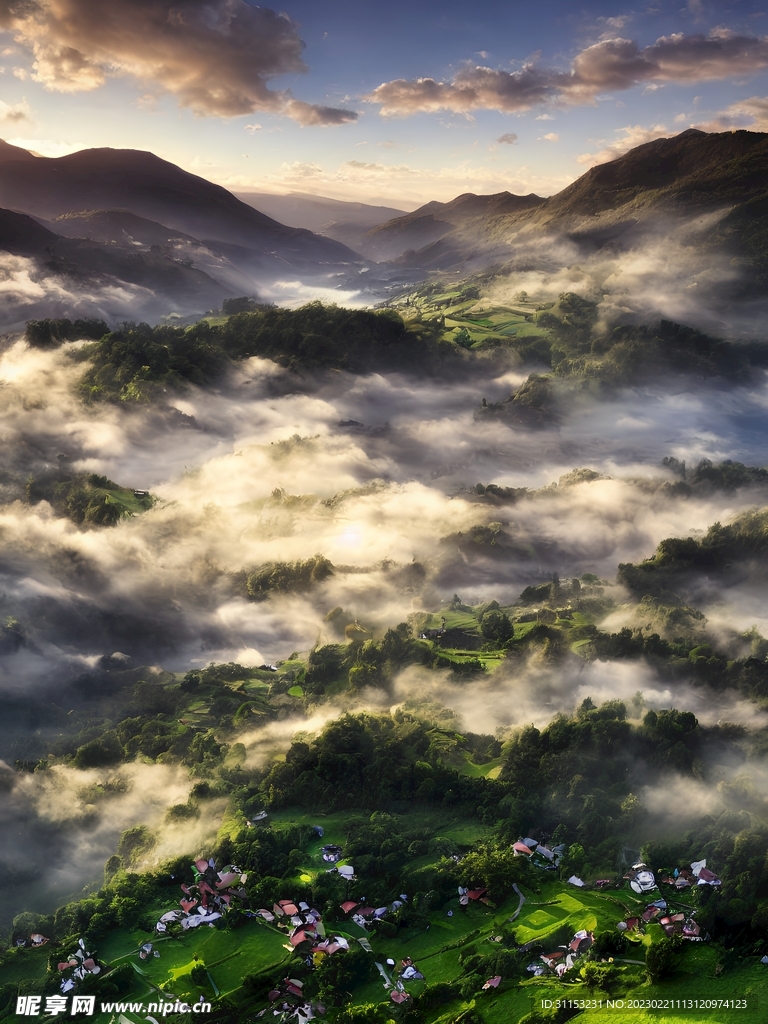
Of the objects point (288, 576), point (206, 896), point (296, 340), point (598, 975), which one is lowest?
point (206, 896)

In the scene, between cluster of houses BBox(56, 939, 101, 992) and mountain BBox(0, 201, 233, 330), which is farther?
mountain BBox(0, 201, 233, 330)

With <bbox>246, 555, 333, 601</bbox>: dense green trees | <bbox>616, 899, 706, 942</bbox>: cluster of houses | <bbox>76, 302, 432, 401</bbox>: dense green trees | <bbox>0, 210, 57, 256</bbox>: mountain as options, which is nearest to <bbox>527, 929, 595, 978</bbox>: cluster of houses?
<bbox>616, 899, 706, 942</bbox>: cluster of houses

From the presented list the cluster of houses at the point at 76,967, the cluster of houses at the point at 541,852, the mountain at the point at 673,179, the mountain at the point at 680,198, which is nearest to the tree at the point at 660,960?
the cluster of houses at the point at 541,852

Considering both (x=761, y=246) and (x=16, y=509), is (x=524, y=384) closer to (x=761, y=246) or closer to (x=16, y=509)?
(x=761, y=246)

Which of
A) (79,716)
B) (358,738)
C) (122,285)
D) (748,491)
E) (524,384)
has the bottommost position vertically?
(79,716)

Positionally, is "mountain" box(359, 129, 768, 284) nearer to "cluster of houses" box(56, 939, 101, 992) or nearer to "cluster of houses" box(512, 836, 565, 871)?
"cluster of houses" box(512, 836, 565, 871)

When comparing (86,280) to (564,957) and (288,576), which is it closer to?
(288,576)

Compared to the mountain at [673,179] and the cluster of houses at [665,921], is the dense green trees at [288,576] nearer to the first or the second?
the cluster of houses at [665,921]

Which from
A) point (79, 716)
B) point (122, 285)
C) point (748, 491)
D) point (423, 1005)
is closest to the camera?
point (423, 1005)

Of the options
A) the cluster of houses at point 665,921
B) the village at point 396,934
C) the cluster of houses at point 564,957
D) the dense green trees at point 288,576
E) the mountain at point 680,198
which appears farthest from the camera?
the mountain at point 680,198

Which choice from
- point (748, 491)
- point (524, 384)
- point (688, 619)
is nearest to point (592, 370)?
point (524, 384)

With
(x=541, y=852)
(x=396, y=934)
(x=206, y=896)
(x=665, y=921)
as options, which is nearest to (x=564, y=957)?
(x=665, y=921)
